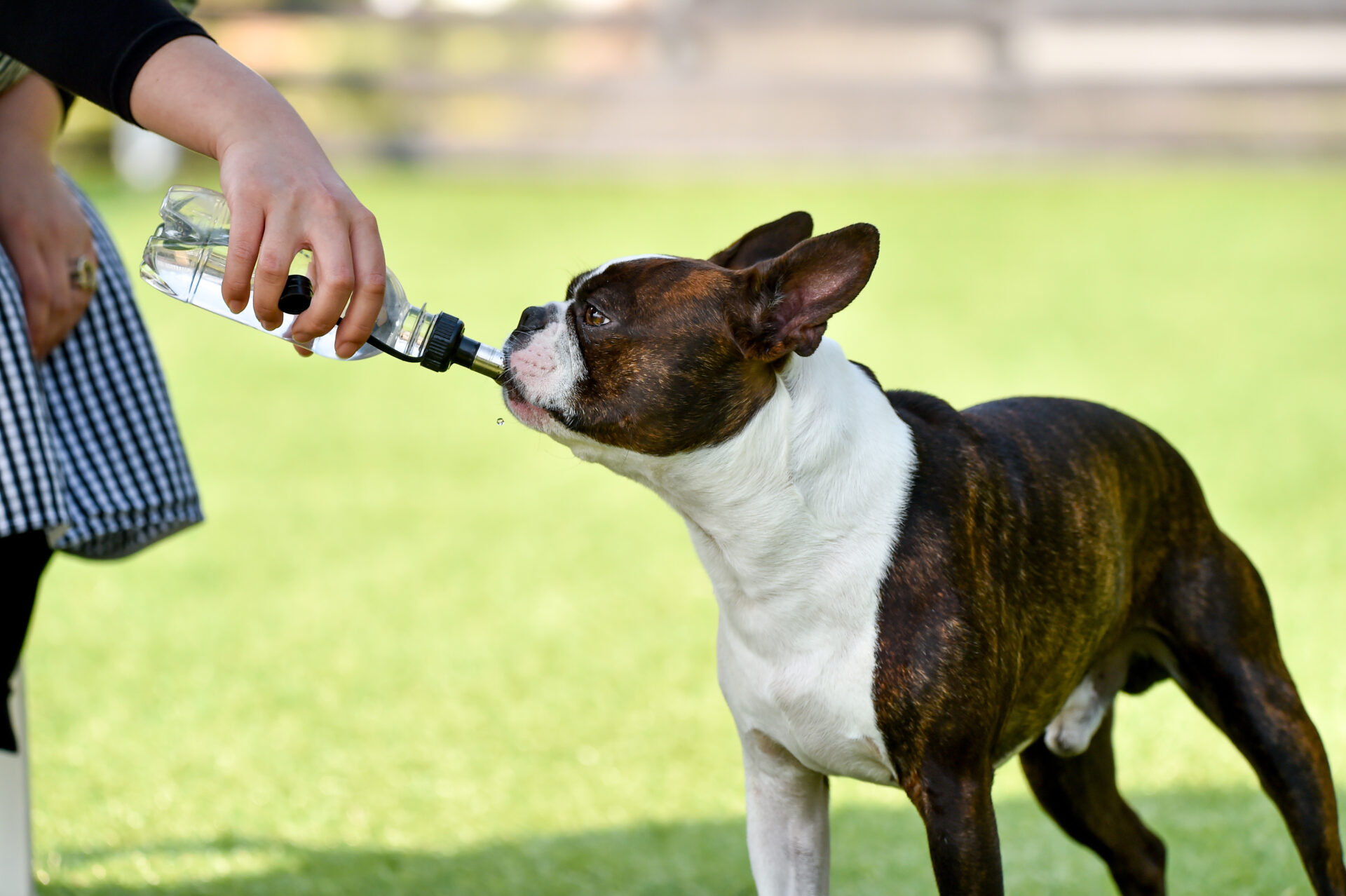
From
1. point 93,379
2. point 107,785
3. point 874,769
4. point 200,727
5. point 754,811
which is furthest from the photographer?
point 200,727

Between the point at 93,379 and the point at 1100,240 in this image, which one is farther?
the point at 1100,240

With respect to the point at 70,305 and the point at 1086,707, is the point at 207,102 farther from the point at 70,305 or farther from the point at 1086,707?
the point at 1086,707

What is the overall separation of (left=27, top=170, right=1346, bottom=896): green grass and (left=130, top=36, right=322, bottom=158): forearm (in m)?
1.69

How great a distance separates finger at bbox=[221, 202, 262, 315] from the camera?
1361mm

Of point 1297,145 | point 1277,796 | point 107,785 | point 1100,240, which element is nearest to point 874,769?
point 1277,796

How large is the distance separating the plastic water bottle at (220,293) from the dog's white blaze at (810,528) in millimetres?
177

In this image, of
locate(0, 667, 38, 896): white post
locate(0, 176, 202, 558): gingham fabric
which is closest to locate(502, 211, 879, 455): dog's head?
locate(0, 176, 202, 558): gingham fabric

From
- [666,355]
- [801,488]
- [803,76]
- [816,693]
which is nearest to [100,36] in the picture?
[666,355]

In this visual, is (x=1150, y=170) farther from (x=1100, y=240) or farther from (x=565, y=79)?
(x=565, y=79)

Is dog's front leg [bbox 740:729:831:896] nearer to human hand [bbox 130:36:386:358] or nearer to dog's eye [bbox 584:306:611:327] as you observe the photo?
dog's eye [bbox 584:306:611:327]

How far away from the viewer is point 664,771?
3.23 metres

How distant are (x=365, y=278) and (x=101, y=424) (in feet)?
2.94

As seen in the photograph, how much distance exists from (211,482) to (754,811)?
4174 mm

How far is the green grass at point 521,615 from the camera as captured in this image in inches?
113
